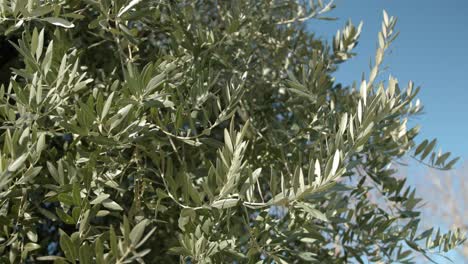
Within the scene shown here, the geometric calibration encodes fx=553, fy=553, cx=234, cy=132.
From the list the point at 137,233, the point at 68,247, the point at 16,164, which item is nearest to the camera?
the point at 137,233

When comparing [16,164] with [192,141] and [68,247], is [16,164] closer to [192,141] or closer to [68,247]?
[68,247]

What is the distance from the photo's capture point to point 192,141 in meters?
1.58

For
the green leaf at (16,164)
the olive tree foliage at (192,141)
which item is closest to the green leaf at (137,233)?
the olive tree foliage at (192,141)

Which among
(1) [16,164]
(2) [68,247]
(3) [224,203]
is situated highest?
(3) [224,203]

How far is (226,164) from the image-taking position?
1244 millimetres

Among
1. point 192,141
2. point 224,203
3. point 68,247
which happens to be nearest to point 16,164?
point 68,247

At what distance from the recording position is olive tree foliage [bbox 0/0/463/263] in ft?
4.35

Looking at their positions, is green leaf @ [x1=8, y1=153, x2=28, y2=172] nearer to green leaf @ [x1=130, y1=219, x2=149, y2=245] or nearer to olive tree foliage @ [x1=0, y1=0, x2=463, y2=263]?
olive tree foliage @ [x1=0, y1=0, x2=463, y2=263]

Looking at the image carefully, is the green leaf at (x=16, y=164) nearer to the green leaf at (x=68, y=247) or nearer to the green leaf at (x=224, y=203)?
the green leaf at (x=68, y=247)

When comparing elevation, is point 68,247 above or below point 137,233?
below

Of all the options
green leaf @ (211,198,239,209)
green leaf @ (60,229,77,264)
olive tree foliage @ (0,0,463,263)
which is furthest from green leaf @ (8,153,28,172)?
green leaf @ (211,198,239,209)

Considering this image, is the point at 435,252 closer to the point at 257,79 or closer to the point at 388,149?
the point at 388,149

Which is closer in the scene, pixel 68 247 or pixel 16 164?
pixel 16 164

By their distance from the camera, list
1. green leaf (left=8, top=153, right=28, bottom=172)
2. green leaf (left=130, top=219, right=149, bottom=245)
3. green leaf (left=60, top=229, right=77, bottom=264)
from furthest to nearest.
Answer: green leaf (left=60, top=229, right=77, bottom=264)
green leaf (left=8, top=153, right=28, bottom=172)
green leaf (left=130, top=219, right=149, bottom=245)
